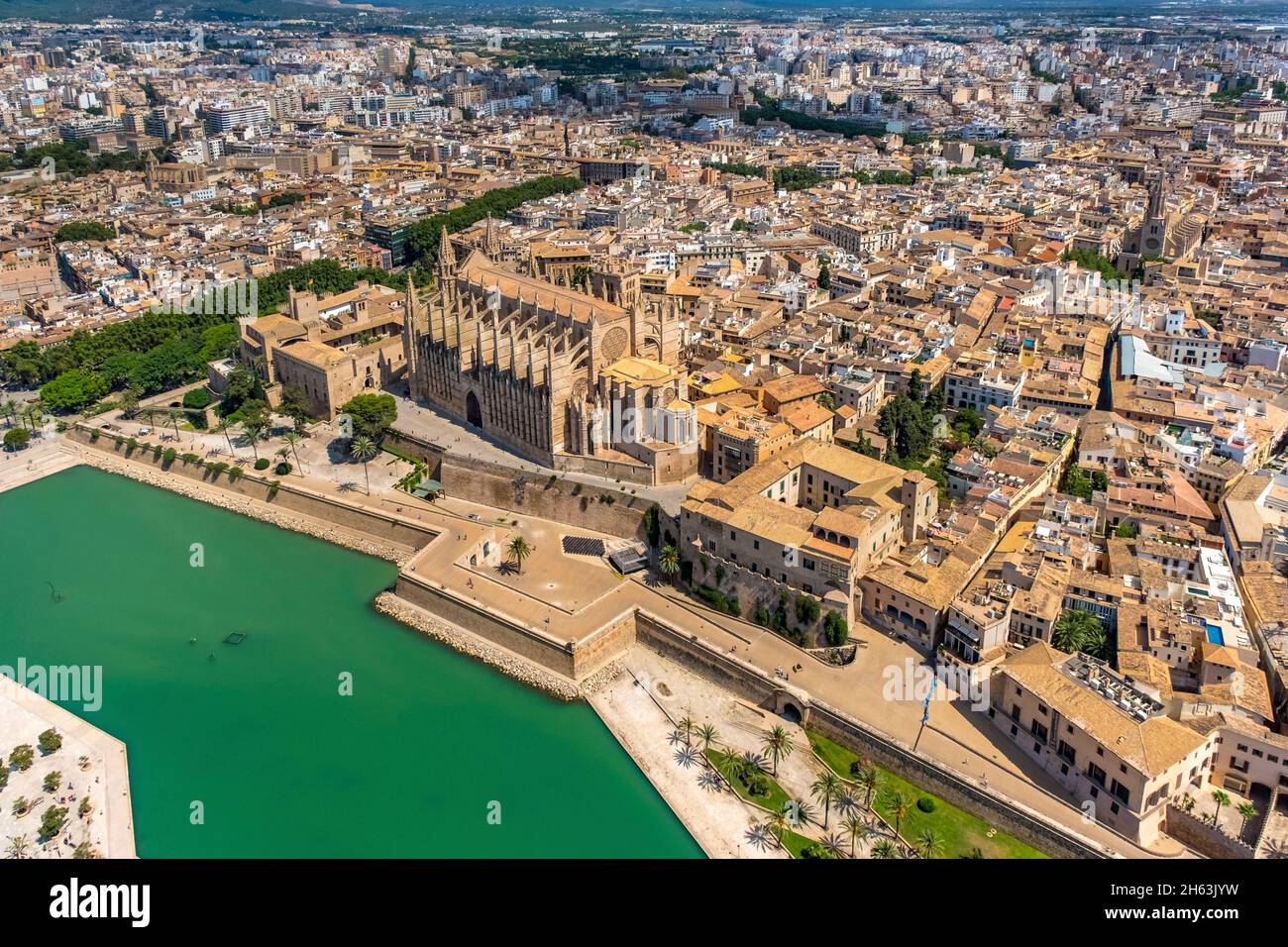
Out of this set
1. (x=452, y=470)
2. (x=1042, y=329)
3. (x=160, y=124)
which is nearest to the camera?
(x=452, y=470)

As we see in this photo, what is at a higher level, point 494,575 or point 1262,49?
point 1262,49

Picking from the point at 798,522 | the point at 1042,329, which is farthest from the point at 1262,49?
the point at 798,522

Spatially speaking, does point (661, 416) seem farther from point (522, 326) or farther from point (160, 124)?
point (160, 124)

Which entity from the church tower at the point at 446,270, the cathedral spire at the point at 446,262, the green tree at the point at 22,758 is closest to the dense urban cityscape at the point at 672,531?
the green tree at the point at 22,758

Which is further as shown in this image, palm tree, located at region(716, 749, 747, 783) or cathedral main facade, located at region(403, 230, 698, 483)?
cathedral main facade, located at region(403, 230, 698, 483)

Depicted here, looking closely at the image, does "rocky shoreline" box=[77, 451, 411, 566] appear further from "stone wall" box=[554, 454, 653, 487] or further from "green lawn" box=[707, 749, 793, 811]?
"green lawn" box=[707, 749, 793, 811]

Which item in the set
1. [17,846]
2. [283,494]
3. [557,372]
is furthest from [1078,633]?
[283,494]

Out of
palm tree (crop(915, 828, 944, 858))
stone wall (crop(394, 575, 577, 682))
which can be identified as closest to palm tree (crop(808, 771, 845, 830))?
palm tree (crop(915, 828, 944, 858))
